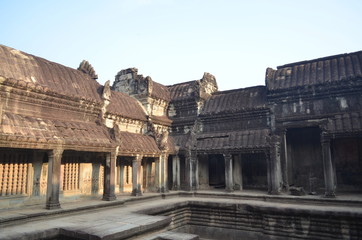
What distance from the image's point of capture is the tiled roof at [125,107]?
56.6 ft

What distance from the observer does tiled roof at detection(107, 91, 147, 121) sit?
56.6 feet

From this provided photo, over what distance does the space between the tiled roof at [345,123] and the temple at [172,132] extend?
5 centimetres

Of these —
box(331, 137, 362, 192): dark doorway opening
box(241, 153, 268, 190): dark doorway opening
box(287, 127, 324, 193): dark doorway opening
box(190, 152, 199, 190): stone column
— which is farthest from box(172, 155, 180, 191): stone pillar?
box(331, 137, 362, 192): dark doorway opening

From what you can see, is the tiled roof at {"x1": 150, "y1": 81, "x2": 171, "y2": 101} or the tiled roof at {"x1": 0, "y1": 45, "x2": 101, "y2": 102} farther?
the tiled roof at {"x1": 150, "y1": 81, "x2": 171, "y2": 101}

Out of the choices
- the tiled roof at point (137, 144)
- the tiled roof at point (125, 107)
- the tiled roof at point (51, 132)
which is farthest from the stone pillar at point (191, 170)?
the tiled roof at point (51, 132)

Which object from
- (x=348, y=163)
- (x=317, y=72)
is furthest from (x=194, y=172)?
(x=317, y=72)

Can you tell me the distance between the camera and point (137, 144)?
16.6 metres

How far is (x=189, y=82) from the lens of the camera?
23.9m

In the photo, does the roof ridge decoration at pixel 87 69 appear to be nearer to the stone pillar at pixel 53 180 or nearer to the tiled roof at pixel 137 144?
the tiled roof at pixel 137 144

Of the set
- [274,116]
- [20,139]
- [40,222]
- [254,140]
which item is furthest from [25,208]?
[274,116]

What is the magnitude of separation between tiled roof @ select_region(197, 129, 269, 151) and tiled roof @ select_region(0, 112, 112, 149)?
24.2 ft

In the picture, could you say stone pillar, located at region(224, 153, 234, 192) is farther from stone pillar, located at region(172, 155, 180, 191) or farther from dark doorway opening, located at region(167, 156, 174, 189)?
dark doorway opening, located at region(167, 156, 174, 189)

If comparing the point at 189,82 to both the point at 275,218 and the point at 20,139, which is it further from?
the point at 20,139

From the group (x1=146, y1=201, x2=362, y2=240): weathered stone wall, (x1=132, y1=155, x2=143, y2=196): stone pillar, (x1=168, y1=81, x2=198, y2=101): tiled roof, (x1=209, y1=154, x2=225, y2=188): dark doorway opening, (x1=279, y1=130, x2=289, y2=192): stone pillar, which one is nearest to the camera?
(x1=146, y1=201, x2=362, y2=240): weathered stone wall
